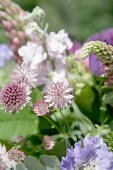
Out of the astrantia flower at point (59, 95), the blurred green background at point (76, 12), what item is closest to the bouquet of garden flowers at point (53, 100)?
the astrantia flower at point (59, 95)

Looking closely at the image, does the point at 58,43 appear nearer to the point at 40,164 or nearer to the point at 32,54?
the point at 32,54

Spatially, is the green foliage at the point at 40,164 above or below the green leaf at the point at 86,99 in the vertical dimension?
below

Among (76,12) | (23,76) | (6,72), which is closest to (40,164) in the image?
(23,76)

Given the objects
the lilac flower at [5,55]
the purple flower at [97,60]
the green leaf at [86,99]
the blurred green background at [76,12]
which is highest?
the blurred green background at [76,12]

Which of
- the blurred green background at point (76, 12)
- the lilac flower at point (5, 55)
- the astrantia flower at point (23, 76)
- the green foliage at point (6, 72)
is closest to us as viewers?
the astrantia flower at point (23, 76)

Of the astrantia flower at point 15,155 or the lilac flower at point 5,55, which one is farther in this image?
the lilac flower at point 5,55

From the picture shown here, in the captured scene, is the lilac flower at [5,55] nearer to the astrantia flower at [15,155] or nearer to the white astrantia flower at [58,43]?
the white astrantia flower at [58,43]

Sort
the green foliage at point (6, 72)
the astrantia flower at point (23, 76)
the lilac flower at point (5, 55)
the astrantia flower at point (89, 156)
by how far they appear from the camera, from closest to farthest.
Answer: the astrantia flower at point (89, 156)
the astrantia flower at point (23, 76)
the green foliage at point (6, 72)
the lilac flower at point (5, 55)

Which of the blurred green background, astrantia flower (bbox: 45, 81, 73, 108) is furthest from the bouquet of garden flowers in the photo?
the blurred green background
